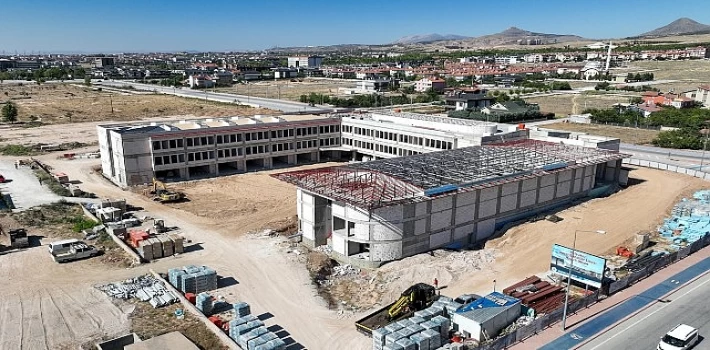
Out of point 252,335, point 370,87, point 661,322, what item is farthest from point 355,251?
point 370,87

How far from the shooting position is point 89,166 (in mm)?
71250

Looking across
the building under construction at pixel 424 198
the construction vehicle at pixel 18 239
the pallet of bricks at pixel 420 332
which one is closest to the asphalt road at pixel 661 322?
the pallet of bricks at pixel 420 332

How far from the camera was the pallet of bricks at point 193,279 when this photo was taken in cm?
3419

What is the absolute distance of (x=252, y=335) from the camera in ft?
89.4

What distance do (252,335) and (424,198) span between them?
1726 cm

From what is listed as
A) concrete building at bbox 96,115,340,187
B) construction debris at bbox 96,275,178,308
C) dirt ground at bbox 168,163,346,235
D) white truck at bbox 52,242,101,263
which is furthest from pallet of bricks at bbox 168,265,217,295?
concrete building at bbox 96,115,340,187

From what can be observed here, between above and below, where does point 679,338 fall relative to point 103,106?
below

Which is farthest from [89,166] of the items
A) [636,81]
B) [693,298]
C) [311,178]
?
[636,81]

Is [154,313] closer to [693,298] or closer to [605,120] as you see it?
[693,298]

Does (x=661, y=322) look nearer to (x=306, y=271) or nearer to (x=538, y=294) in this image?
(x=538, y=294)

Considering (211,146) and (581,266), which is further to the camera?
(211,146)

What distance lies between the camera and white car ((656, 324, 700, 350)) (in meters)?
25.9

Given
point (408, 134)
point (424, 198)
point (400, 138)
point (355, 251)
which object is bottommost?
point (355, 251)

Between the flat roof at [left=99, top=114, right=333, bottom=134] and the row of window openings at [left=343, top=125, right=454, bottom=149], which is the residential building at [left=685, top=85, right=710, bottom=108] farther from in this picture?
the flat roof at [left=99, top=114, right=333, bottom=134]
